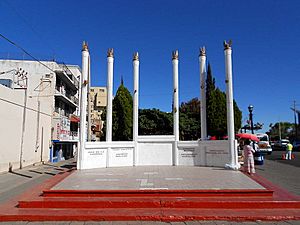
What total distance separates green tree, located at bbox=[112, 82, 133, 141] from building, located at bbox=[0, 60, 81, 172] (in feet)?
19.8

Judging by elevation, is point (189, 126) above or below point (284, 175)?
above

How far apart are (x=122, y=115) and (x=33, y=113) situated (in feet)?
28.5

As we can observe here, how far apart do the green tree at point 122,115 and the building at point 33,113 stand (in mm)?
6038

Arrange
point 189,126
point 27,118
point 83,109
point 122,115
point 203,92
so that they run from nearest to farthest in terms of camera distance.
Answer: point 83,109
point 203,92
point 27,118
point 122,115
point 189,126

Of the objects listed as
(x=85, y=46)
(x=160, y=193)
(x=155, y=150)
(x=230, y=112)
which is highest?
(x=85, y=46)

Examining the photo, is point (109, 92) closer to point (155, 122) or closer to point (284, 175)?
point (284, 175)

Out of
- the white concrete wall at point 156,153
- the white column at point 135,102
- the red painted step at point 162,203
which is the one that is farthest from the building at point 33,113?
the red painted step at point 162,203

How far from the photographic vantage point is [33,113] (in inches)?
821

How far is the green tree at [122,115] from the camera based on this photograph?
86.2 feet

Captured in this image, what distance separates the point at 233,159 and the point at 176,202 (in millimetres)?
6391

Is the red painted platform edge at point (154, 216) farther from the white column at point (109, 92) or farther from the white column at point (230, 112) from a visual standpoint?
the white column at point (109, 92)

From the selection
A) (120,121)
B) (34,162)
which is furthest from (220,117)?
(34,162)

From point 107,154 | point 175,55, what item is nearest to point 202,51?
point 175,55

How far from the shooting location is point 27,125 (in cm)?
1950
